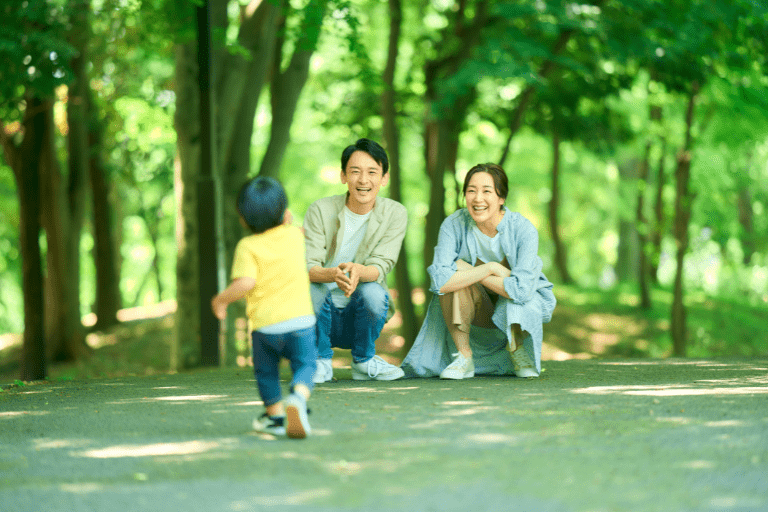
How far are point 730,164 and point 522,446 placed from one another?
596 inches

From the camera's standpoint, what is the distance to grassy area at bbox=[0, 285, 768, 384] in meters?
15.5

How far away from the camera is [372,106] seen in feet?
50.0

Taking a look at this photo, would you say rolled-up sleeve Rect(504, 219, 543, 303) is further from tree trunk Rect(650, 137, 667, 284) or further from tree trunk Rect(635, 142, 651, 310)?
tree trunk Rect(650, 137, 667, 284)

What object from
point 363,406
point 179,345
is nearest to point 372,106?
point 179,345

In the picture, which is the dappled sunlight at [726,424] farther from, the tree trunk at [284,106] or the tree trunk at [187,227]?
the tree trunk at [284,106]

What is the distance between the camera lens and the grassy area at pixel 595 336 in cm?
1554

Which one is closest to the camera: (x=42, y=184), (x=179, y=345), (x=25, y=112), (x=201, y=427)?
(x=201, y=427)

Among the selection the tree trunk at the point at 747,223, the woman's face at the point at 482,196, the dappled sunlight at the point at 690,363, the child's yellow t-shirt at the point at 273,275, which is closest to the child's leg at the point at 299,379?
the child's yellow t-shirt at the point at 273,275

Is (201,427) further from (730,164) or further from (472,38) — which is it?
(730,164)

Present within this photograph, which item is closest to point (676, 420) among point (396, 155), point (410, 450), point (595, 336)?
point (410, 450)

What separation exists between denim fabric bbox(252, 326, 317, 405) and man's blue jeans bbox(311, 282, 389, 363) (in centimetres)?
159

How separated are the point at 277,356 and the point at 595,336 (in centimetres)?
1333

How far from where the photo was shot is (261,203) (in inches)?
154

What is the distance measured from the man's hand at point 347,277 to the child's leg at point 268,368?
4.77 feet
